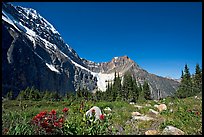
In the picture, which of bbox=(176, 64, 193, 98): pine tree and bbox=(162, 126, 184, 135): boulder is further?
bbox=(176, 64, 193, 98): pine tree

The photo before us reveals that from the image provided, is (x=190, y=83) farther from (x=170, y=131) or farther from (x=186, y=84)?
(x=170, y=131)

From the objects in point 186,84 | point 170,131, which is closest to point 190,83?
point 186,84

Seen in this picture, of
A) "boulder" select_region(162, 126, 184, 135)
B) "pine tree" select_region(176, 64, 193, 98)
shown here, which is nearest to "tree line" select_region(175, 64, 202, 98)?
"pine tree" select_region(176, 64, 193, 98)

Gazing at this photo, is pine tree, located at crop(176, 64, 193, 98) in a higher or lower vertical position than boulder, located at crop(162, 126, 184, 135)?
higher

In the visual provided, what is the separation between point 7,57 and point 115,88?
103 metres

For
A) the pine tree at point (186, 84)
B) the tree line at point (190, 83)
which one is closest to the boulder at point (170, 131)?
the tree line at point (190, 83)

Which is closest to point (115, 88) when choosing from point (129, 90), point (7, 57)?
point (129, 90)

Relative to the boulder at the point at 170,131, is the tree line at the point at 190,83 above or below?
above

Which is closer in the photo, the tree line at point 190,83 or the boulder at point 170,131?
the boulder at point 170,131

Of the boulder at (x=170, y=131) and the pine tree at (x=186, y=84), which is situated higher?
the pine tree at (x=186, y=84)

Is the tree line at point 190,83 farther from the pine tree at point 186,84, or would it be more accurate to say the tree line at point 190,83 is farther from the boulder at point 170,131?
the boulder at point 170,131

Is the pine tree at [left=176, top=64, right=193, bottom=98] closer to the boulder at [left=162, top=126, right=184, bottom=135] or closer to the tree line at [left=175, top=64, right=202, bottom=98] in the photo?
the tree line at [left=175, top=64, right=202, bottom=98]

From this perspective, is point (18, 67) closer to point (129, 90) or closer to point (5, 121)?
point (129, 90)

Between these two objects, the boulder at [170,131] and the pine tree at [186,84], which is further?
the pine tree at [186,84]
